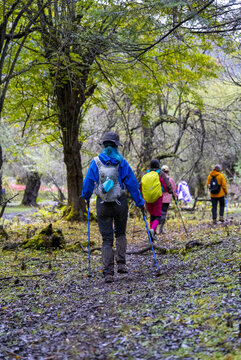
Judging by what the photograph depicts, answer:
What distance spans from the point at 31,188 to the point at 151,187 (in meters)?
24.6

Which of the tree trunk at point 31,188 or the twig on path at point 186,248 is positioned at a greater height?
the tree trunk at point 31,188

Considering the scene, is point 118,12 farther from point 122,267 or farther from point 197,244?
point 197,244

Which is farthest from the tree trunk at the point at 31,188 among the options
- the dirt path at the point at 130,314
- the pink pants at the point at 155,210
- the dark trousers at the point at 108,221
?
the dark trousers at the point at 108,221

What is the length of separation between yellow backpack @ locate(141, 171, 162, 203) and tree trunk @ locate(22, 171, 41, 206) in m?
23.6

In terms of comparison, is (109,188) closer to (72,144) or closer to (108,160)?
(108,160)

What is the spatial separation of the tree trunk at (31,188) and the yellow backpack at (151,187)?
2361cm

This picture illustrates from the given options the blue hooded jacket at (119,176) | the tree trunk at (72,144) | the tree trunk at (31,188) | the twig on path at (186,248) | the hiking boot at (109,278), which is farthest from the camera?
the tree trunk at (31,188)

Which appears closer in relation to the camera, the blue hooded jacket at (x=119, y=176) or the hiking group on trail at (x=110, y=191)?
the hiking group on trail at (x=110, y=191)

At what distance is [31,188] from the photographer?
32.5 meters

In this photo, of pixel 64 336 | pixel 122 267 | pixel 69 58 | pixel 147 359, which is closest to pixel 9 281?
pixel 122 267

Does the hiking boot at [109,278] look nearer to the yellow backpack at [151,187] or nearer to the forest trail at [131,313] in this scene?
the forest trail at [131,313]

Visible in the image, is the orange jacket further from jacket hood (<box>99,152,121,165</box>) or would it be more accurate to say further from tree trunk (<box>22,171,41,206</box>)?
tree trunk (<box>22,171,41,206</box>)

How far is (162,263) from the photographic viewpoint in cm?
708

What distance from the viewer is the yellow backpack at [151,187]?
9.38 meters
